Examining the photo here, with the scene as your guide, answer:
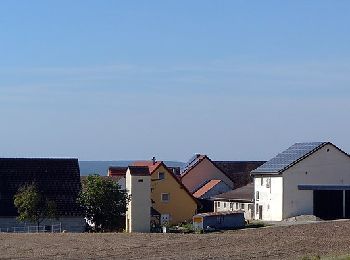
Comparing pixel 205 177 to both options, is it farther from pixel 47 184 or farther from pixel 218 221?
pixel 218 221

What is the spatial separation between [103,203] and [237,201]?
20355 millimetres

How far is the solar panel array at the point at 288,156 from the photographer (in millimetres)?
67875

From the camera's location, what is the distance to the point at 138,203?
60844mm

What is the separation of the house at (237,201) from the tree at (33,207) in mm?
19989

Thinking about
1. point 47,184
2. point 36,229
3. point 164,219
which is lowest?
point 36,229

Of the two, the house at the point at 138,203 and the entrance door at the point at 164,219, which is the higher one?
the house at the point at 138,203

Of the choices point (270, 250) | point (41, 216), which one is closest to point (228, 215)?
point (41, 216)

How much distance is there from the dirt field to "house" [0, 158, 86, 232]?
8.82 m

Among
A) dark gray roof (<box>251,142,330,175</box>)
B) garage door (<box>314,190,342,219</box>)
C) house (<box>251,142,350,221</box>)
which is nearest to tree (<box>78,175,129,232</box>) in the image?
house (<box>251,142,350,221</box>)

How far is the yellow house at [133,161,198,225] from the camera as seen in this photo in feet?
236

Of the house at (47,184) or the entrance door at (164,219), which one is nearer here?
the house at (47,184)

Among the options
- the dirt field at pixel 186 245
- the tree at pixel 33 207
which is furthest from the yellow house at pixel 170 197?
the dirt field at pixel 186 245

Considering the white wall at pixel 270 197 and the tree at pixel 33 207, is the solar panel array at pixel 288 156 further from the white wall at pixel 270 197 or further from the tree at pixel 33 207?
the tree at pixel 33 207

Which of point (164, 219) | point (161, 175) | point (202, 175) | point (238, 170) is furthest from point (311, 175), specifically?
point (238, 170)
